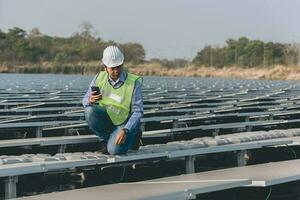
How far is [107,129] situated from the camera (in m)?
5.70

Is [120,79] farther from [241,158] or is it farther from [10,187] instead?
[241,158]

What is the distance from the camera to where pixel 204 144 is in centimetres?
621

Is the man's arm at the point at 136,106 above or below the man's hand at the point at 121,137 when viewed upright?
above

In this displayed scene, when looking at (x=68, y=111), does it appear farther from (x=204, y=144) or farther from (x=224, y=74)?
(x=224, y=74)

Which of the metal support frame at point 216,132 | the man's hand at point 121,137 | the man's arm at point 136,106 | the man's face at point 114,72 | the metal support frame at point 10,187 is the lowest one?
the metal support frame at point 216,132

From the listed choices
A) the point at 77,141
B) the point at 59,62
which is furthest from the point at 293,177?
the point at 59,62

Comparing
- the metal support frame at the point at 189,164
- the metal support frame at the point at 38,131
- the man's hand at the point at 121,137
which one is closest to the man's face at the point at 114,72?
the man's hand at the point at 121,137

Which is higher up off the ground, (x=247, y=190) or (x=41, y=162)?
(x=41, y=162)

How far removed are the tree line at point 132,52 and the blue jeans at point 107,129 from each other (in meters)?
58.3

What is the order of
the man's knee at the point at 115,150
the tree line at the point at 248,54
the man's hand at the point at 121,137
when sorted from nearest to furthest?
the man's hand at the point at 121,137 → the man's knee at the point at 115,150 → the tree line at the point at 248,54

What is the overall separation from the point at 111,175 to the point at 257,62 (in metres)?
61.9

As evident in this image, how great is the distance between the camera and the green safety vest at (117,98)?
559 cm

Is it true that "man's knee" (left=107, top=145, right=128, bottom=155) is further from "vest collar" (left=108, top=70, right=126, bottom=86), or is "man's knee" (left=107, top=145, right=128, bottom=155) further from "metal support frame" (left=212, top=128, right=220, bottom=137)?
"metal support frame" (left=212, top=128, right=220, bottom=137)

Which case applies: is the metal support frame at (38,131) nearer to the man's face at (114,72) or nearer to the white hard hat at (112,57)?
the man's face at (114,72)
